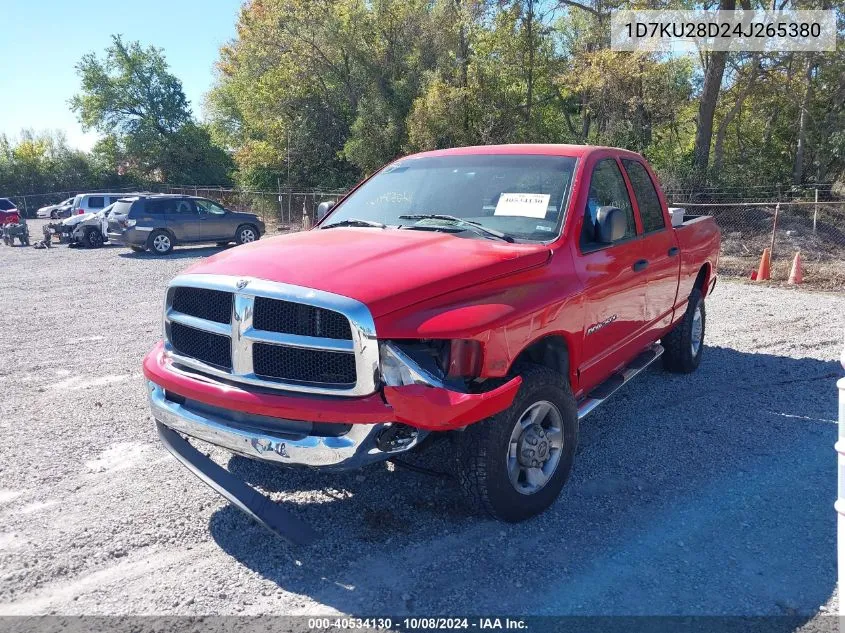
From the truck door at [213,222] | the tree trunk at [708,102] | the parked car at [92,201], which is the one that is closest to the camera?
the truck door at [213,222]

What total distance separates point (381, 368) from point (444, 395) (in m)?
0.32

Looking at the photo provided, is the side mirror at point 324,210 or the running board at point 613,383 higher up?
the side mirror at point 324,210

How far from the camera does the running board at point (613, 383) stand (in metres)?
4.32

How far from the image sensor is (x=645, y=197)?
17.6 ft

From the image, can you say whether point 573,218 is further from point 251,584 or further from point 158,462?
point 158,462

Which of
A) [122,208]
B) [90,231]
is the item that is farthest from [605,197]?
[90,231]

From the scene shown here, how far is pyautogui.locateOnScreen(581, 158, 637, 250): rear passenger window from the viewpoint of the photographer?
14.1ft

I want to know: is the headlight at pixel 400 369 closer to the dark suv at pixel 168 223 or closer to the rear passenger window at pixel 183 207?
the dark suv at pixel 168 223

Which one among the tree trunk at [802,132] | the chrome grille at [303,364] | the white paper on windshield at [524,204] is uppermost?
the tree trunk at [802,132]

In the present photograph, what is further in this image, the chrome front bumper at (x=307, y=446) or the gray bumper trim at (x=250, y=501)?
the gray bumper trim at (x=250, y=501)

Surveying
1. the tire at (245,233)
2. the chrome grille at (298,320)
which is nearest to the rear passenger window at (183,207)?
the tire at (245,233)

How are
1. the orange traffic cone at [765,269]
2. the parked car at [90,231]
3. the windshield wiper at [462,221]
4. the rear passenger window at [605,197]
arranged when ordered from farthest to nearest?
the parked car at [90,231] < the orange traffic cone at [765,269] < the rear passenger window at [605,197] < the windshield wiper at [462,221]

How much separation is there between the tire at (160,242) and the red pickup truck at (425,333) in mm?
15434

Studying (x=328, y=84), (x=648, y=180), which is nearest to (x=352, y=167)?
(x=328, y=84)
